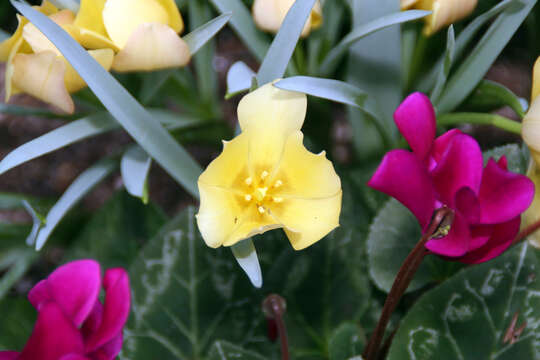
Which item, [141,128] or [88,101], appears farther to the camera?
[88,101]

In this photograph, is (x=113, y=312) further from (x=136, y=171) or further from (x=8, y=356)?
(x=136, y=171)

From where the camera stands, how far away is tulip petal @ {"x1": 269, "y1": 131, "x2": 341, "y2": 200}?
50 cm

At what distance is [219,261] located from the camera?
2.30 feet

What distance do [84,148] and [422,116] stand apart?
0.85 metres

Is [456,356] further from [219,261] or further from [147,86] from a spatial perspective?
[147,86]

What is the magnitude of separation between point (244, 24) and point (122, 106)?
0.65 ft

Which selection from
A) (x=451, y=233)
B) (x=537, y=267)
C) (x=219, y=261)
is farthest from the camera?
(x=219, y=261)

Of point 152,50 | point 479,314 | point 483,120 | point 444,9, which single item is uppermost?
point 152,50

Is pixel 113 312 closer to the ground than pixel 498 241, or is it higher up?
higher up

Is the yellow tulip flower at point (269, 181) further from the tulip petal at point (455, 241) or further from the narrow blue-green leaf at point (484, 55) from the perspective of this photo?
the narrow blue-green leaf at point (484, 55)

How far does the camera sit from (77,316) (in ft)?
1.48

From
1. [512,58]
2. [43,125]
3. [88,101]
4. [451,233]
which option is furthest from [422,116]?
[43,125]

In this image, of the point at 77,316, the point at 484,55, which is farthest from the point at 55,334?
the point at 484,55

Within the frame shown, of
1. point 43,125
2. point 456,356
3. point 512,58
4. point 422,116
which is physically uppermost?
point 422,116
